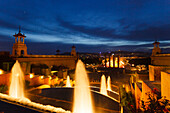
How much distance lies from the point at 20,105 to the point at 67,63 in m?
22.4

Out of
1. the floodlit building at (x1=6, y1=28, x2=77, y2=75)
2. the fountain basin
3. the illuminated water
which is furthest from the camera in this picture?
the floodlit building at (x1=6, y1=28, x2=77, y2=75)

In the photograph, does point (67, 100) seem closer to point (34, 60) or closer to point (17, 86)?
point (17, 86)

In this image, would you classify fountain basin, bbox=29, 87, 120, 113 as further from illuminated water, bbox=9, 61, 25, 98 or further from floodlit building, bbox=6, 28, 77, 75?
floodlit building, bbox=6, 28, 77, 75

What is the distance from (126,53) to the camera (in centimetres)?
7094

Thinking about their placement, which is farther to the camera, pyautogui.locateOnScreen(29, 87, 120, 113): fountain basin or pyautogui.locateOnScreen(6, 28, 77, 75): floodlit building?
A: pyautogui.locateOnScreen(6, 28, 77, 75): floodlit building

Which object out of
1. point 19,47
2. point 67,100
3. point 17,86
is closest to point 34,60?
point 19,47

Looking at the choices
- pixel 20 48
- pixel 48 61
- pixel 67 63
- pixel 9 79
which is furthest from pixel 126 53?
pixel 9 79

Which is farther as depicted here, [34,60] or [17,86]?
[34,60]

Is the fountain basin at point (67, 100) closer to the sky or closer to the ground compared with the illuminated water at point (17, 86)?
closer to the ground

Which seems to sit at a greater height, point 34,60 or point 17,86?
point 34,60

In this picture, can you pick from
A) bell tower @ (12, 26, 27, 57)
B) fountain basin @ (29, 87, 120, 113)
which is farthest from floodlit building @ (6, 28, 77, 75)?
fountain basin @ (29, 87, 120, 113)

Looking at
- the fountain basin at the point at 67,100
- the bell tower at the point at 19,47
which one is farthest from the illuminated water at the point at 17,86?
the bell tower at the point at 19,47

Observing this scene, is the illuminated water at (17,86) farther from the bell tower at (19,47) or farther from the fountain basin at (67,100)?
the bell tower at (19,47)

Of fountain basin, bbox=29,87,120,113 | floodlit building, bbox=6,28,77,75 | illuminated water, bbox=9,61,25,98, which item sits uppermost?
floodlit building, bbox=6,28,77,75
